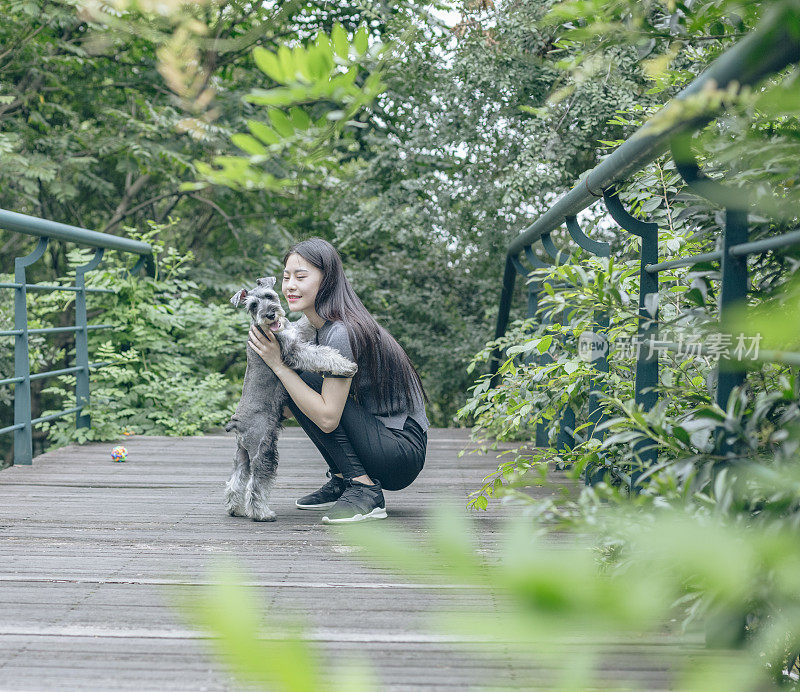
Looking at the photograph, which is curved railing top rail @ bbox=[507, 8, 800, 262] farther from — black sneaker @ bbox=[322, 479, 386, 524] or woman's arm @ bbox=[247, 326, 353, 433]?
black sneaker @ bbox=[322, 479, 386, 524]

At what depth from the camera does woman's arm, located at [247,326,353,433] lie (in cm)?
271

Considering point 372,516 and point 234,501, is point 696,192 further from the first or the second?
point 234,501

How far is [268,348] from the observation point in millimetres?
2721

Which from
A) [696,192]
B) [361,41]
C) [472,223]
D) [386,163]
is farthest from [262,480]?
[386,163]

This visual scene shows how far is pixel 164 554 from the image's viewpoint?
2.33m

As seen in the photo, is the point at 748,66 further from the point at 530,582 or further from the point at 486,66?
the point at 486,66

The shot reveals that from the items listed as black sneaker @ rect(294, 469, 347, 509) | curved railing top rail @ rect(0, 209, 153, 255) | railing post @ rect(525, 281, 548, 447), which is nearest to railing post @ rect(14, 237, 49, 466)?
curved railing top rail @ rect(0, 209, 153, 255)

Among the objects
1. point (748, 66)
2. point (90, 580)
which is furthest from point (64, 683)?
point (748, 66)

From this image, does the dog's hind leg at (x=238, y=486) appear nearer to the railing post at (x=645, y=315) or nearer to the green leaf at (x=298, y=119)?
the railing post at (x=645, y=315)

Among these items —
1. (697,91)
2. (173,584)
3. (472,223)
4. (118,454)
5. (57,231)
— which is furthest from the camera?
(472,223)

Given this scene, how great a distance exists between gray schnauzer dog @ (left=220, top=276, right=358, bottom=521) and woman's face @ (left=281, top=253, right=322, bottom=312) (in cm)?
7

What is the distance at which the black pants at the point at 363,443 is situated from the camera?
282 centimetres

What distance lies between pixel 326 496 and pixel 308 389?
52 centimetres

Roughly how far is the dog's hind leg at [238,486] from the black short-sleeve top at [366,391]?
456mm
